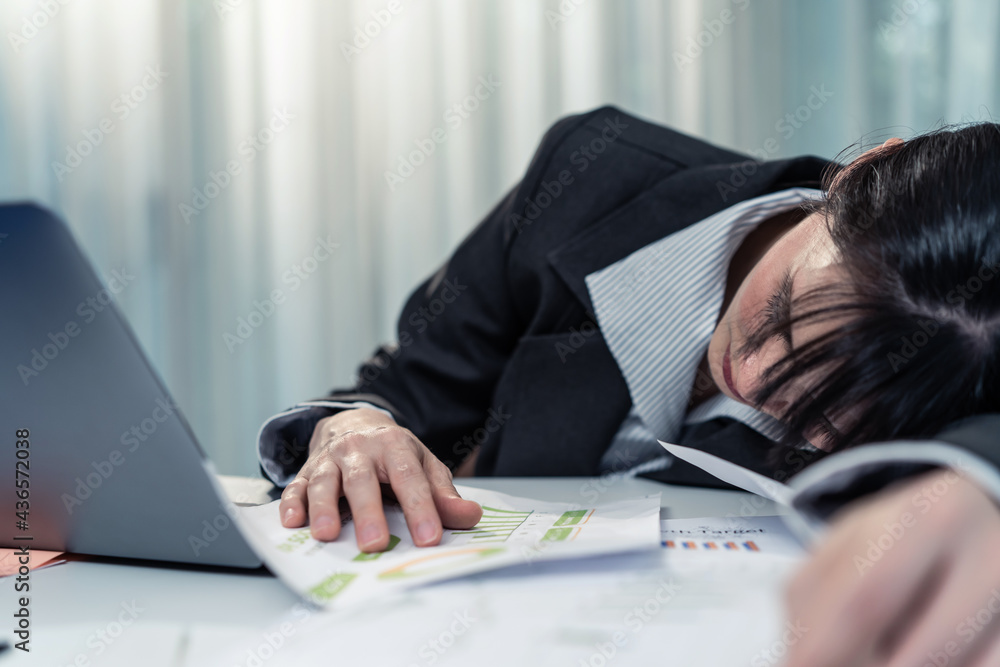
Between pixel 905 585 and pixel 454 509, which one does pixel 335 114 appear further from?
pixel 905 585

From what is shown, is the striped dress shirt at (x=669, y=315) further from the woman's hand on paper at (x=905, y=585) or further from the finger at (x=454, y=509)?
the woman's hand on paper at (x=905, y=585)

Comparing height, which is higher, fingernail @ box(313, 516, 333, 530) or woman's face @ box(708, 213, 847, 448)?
woman's face @ box(708, 213, 847, 448)

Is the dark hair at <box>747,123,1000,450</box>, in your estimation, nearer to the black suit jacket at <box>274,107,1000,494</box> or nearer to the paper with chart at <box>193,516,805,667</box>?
the paper with chart at <box>193,516,805,667</box>

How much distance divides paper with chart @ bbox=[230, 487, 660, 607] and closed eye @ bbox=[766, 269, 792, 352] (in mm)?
136

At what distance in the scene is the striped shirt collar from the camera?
0.63 m

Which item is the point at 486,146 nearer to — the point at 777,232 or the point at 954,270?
the point at 777,232

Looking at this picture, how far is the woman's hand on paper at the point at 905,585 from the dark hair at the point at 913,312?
12 cm

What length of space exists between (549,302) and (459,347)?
129 millimetres

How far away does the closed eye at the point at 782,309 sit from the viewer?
0.43 metres

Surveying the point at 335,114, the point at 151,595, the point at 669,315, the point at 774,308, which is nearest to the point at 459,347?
the point at 669,315

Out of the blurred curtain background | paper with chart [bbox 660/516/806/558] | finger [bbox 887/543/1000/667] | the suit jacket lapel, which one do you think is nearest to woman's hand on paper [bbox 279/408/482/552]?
paper with chart [bbox 660/516/806/558]

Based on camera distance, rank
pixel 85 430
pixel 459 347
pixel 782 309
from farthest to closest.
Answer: pixel 459 347 < pixel 782 309 < pixel 85 430

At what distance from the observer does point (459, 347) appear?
0.79 meters

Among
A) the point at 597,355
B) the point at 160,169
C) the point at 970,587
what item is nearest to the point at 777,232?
the point at 597,355
